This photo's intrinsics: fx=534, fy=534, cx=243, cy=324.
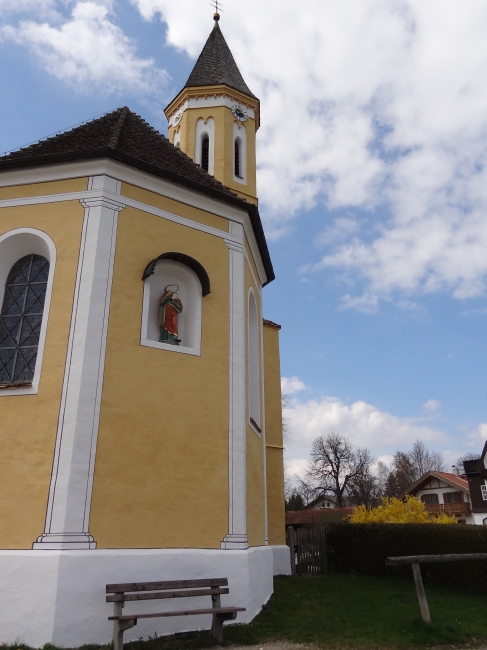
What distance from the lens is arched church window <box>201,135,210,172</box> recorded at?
17.2 metres

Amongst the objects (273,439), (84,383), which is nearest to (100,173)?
(84,383)

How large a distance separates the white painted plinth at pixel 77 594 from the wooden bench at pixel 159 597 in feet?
1.47

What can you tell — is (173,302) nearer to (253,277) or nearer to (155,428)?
(155,428)

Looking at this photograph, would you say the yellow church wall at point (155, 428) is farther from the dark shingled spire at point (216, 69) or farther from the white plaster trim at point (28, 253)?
the dark shingled spire at point (216, 69)

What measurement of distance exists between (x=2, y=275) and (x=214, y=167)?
886 centimetres

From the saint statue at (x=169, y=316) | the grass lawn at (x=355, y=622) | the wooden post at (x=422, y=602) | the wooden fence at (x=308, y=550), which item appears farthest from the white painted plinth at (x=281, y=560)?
the saint statue at (x=169, y=316)

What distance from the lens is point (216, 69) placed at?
18812 millimetres

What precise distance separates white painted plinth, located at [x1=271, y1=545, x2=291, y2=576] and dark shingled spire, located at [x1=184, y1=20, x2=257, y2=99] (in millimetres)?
14607

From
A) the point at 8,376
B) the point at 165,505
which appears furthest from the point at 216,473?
the point at 8,376

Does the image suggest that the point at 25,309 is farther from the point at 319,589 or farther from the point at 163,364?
the point at 319,589

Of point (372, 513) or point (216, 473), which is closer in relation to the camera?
point (216, 473)

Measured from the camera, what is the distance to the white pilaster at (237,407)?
9.20 metres

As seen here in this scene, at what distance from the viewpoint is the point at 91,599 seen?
744 centimetres

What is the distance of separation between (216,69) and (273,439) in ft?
42.3
